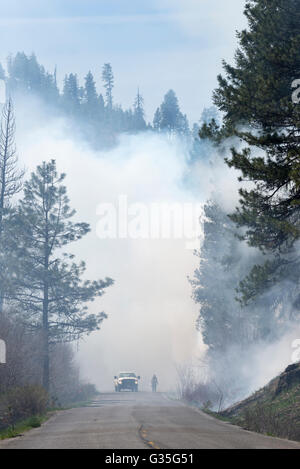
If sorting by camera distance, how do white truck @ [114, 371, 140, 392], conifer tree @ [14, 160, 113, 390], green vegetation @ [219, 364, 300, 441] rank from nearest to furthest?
green vegetation @ [219, 364, 300, 441] → conifer tree @ [14, 160, 113, 390] → white truck @ [114, 371, 140, 392]

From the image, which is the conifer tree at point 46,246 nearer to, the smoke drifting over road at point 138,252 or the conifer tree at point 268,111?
the smoke drifting over road at point 138,252

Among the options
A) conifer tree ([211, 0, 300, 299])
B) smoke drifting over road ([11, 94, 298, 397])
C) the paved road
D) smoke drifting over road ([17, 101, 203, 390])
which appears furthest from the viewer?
smoke drifting over road ([17, 101, 203, 390])

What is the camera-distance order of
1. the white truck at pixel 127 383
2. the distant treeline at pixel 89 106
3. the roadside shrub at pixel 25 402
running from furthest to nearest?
the distant treeline at pixel 89 106, the white truck at pixel 127 383, the roadside shrub at pixel 25 402

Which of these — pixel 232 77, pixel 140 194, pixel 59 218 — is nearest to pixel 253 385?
pixel 59 218

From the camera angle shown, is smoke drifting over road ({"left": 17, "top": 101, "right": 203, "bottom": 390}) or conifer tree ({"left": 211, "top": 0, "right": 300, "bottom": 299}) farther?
smoke drifting over road ({"left": 17, "top": 101, "right": 203, "bottom": 390})

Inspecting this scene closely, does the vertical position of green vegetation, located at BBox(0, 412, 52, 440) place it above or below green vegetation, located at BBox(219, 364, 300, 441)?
below

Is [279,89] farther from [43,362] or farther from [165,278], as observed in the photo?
[165,278]

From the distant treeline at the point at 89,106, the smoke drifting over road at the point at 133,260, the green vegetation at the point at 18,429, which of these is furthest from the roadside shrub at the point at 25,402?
the distant treeline at the point at 89,106

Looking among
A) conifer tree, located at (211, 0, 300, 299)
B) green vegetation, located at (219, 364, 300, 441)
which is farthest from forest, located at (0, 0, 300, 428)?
green vegetation, located at (219, 364, 300, 441)

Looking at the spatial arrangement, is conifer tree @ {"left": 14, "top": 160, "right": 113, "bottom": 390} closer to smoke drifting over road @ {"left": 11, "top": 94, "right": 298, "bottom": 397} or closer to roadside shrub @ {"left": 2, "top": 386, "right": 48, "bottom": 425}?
smoke drifting over road @ {"left": 11, "top": 94, "right": 298, "bottom": 397}

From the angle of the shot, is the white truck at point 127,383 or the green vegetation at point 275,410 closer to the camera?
the green vegetation at point 275,410

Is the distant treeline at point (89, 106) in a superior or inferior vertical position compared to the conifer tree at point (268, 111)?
superior
